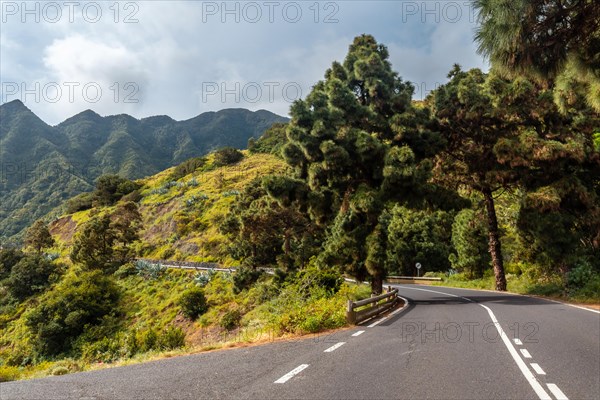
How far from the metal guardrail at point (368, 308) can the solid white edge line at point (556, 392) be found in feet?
22.9

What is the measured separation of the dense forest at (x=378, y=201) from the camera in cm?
1117

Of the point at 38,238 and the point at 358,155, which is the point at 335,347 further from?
the point at 38,238

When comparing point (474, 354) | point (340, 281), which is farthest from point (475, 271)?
point (474, 354)

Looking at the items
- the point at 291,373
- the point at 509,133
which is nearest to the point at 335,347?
the point at 291,373

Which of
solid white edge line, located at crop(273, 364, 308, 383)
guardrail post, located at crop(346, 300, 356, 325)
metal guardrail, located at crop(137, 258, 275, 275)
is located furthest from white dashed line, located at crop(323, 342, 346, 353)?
metal guardrail, located at crop(137, 258, 275, 275)

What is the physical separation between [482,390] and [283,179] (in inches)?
648

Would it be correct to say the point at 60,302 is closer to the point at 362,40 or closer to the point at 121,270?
the point at 121,270

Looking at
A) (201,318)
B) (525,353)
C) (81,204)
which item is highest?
(81,204)

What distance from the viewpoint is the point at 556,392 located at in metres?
5.25

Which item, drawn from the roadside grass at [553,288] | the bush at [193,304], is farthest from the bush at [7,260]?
the roadside grass at [553,288]

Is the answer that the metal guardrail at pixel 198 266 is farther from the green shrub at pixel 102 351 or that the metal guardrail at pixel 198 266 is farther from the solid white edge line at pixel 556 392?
the solid white edge line at pixel 556 392

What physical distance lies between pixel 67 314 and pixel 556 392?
135 feet

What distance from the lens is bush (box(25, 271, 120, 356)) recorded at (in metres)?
34.5

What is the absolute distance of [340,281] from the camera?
18.9m
